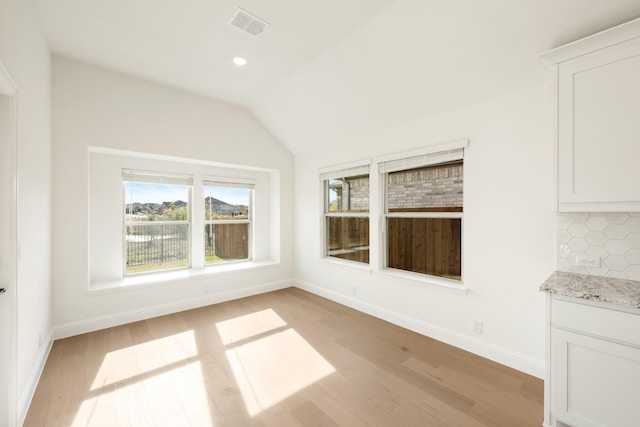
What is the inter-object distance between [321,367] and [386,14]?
3110 millimetres

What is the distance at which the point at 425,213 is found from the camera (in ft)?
10.5

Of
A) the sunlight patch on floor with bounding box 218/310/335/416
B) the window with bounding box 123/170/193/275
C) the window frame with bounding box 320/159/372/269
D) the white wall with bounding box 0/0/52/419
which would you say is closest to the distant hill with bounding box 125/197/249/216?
the window with bounding box 123/170/193/275

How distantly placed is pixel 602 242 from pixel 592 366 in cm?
93

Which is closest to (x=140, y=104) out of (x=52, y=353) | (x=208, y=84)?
(x=208, y=84)

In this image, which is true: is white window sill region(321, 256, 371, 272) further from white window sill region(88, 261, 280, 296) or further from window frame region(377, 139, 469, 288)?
white window sill region(88, 261, 280, 296)

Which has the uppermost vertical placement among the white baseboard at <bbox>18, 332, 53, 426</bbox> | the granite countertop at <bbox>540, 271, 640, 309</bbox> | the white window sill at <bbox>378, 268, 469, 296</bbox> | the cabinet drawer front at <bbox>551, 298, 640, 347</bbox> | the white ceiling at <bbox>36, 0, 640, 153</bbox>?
the white ceiling at <bbox>36, 0, 640, 153</bbox>

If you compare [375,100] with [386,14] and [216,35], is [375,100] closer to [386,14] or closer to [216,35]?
[386,14]

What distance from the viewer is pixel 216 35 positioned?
259cm

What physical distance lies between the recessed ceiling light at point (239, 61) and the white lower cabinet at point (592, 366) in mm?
3444

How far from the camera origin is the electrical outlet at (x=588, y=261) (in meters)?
2.02

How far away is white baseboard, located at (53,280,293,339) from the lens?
3.07 meters

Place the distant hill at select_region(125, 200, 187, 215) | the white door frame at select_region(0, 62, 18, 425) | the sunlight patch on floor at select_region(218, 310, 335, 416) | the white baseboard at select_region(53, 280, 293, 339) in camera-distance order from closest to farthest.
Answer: the white door frame at select_region(0, 62, 18, 425), the sunlight patch on floor at select_region(218, 310, 335, 416), the white baseboard at select_region(53, 280, 293, 339), the distant hill at select_region(125, 200, 187, 215)

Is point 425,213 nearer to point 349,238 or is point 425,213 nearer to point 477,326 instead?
point 477,326

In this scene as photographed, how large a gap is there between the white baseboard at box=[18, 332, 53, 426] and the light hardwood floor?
0.16ft
